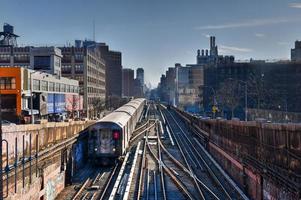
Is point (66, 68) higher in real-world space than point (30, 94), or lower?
higher

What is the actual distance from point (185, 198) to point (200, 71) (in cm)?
17576

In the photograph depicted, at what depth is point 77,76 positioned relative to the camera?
4139 inches

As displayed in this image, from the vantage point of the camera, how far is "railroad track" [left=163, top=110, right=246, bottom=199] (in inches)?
966

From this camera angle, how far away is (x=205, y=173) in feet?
104

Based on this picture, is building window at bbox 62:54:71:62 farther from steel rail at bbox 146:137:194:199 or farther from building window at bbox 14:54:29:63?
steel rail at bbox 146:137:194:199

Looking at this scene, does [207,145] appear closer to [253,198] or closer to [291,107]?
[253,198]

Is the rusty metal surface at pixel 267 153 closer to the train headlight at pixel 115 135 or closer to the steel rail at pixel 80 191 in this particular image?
the train headlight at pixel 115 135

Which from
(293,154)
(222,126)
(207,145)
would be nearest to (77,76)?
(207,145)

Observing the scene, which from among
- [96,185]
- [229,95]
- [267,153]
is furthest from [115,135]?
[229,95]

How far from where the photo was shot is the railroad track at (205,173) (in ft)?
80.5

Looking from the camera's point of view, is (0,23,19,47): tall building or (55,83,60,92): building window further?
(0,23,19,47): tall building

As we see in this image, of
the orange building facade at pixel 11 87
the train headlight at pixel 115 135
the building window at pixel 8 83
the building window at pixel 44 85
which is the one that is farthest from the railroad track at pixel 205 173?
the building window at pixel 44 85

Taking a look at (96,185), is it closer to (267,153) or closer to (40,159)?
(40,159)

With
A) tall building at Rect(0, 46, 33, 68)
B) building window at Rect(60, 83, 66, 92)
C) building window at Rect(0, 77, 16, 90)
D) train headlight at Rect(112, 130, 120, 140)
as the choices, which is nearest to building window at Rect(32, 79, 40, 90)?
building window at Rect(0, 77, 16, 90)
